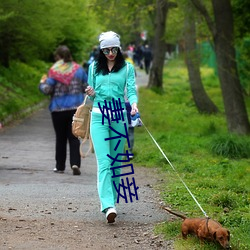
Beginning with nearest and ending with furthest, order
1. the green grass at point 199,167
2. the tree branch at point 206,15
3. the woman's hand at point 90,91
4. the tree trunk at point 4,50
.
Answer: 1. the green grass at point 199,167
2. the woman's hand at point 90,91
3. the tree branch at point 206,15
4. the tree trunk at point 4,50

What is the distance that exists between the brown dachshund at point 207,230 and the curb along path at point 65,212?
0.76 feet

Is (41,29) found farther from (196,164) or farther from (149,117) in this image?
(196,164)

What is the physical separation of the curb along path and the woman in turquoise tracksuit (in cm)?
44

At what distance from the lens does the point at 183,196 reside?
8.95m

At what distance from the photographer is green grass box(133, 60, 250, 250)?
7.37 meters

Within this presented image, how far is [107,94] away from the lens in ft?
25.2

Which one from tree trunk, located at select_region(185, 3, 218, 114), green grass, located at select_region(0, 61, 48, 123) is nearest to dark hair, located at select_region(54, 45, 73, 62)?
green grass, located at select_region(0, 61, 48, 123)

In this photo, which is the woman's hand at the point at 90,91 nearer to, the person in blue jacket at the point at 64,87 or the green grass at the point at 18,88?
the person in blue jacket at the point at 64,87

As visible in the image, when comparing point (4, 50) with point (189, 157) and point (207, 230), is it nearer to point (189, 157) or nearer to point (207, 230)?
point (189, 157)

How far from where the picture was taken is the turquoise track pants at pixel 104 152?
298 inches

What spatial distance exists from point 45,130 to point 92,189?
29.2 feet

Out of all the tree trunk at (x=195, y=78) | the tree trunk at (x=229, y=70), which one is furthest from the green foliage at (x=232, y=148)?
the tree trunk at (x=195, y=78)

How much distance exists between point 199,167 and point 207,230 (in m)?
5.76

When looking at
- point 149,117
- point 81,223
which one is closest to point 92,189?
point 81,223
